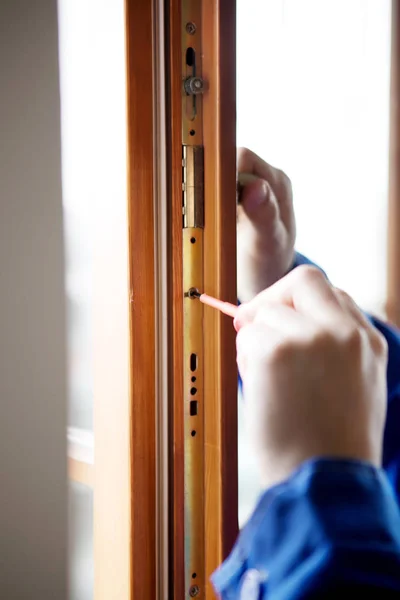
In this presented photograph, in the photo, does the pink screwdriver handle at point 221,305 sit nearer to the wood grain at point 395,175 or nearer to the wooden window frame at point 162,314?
the wooden window frame at point 162,314

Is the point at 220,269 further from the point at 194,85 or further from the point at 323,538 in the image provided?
the point at 323,538

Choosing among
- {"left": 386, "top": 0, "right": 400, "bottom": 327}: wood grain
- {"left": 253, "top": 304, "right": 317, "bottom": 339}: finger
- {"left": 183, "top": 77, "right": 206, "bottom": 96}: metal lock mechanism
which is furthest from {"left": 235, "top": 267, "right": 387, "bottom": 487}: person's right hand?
{"left": 183, "top": 77, "right": 206, "bottom": 96}: metal lock mechanism

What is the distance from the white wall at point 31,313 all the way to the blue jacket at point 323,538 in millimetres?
551

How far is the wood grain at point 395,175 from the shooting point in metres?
0.62

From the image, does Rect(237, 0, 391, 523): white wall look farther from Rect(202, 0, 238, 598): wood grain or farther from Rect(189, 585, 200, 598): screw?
Rect(189, 585, 200, 598): screw

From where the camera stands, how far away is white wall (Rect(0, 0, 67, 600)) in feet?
3.00

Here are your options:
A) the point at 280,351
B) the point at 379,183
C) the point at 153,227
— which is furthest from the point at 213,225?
the point at 280,351

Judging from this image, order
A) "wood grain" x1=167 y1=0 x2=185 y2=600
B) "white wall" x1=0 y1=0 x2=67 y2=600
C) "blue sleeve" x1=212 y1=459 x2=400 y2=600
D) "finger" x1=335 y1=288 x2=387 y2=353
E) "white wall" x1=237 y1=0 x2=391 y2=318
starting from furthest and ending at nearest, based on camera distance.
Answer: "white wall" x1=0 y1=0 x2=67 y2=600
"wood grain" x1=167 y1=0 x2=185 y2=600
"white wall" x1=237 y1=0 x2=391 y2=318
"finger" x1=335 y1=288 x2=387 y2=353
"blue sleeve" x1=212 y1=459 x2=400 y2=600

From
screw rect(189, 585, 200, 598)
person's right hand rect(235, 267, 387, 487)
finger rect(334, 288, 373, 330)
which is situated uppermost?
finger rect(334, 288, 373, 330)

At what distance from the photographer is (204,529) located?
807 millimetres

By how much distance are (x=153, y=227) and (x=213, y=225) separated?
0.09m

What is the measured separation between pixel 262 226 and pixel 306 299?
26cm

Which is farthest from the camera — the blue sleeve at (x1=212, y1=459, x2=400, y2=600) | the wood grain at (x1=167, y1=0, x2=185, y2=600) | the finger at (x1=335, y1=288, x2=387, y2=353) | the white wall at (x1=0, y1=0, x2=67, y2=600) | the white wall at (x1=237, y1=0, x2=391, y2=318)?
the white wall at (x1=0, y1=0, x2=67, y2=600)

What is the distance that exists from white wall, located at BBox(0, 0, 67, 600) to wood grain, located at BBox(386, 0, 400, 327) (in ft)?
1.78
